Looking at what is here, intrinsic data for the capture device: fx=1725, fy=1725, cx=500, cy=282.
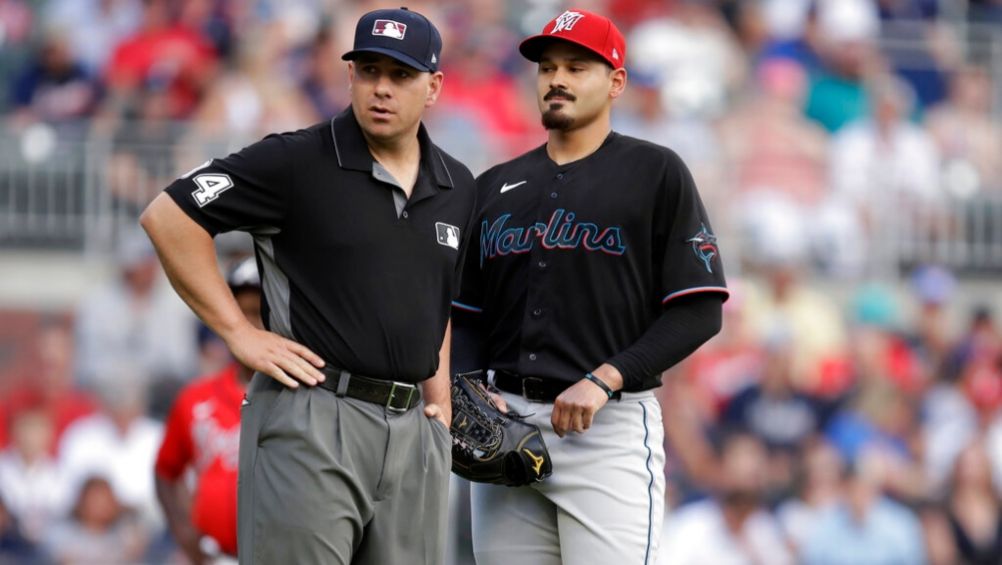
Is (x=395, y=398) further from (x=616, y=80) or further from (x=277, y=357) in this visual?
Result: (x=616, y=80)

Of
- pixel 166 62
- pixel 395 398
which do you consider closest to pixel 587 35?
pixel 395 398

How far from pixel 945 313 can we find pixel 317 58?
17.1ft

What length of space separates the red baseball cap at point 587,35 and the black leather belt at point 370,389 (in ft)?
4.35

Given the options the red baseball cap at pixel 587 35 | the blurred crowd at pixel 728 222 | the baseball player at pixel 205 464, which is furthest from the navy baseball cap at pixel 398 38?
the blurred crowd at pixel 728 222

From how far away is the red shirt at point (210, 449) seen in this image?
709 cm

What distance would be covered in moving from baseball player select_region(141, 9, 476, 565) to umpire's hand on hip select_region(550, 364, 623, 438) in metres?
0.45

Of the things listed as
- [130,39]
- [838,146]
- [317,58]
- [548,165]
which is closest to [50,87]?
[130,39]

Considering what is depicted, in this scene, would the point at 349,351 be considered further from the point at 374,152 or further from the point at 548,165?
the point at 548,165

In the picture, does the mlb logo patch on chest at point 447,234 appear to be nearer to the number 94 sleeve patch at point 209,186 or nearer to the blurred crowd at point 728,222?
the number 94 sleeve patch at point 209,186

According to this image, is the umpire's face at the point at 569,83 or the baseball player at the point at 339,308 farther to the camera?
the umpire's face at the point at 569,83

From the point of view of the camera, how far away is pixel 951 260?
1332cm

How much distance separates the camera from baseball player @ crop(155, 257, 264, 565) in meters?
7.09

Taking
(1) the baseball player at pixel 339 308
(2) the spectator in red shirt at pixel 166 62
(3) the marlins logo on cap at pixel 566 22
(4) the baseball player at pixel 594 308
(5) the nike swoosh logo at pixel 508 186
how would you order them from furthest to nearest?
(2) the spectator in red shirt at pixel 166 62 < (5) the nike swoosh logo at pixel 508 186 < (3) the marlins logo on cap at pixel 566 22 < (4) the baseball player at pixel 594 308 < (1) the baseball player at pixel 339 308

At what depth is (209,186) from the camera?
16.5 ft
